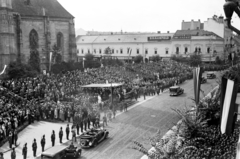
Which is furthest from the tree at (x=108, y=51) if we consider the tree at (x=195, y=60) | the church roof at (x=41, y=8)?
the tree at (x=195, y=60)

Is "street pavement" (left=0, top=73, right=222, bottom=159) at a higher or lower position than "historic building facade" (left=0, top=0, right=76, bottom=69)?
lower

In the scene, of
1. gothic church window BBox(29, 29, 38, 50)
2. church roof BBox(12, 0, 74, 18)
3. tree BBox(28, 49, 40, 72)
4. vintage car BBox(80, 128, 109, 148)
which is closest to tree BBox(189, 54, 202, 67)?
church roof BBox(12, 0, 74, 18)

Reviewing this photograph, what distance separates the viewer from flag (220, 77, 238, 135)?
382 inches

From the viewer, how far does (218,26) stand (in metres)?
78.7

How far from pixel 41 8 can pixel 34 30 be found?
16.8 feet

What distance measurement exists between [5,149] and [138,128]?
934 cm

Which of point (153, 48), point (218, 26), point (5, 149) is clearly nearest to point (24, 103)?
point (5, 149)

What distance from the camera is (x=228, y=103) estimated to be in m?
9.97

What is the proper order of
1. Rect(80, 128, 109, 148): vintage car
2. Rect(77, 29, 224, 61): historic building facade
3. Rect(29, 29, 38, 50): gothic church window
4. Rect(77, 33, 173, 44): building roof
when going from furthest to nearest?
1. Rect(77, 33, 173, 44): building roof
2. Rect(77, 29, 224, 61): historic building facade
3. Rect(29, 29, 38, 50): gothic church window
4. Rect(80, 128, 109, 148): vintage car

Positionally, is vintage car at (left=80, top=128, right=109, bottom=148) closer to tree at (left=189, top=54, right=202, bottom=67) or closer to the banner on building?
tree at (left=189, top=54, right=202, bottom=67)

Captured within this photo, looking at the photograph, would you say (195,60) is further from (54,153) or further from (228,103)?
(228,103)

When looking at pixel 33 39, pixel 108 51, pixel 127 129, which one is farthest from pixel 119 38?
pixel 127 129

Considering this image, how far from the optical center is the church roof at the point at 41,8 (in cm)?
5183

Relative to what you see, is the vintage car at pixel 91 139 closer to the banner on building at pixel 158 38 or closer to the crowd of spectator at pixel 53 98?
the crowd of spectator at pixel 53 98
